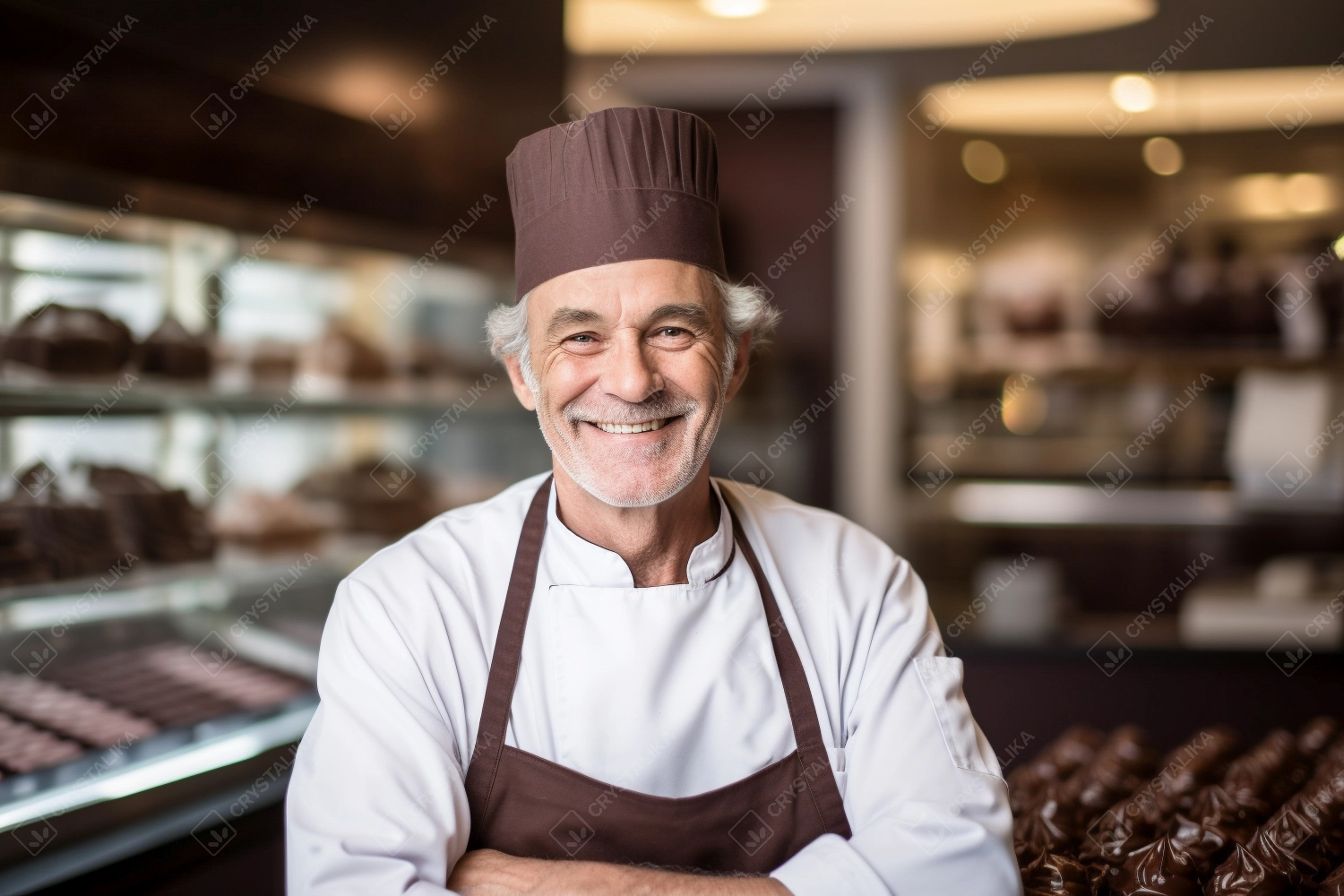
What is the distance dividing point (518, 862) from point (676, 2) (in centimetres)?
401

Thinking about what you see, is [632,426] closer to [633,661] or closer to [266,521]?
[633,661]

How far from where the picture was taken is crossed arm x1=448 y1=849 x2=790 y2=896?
1.30 metres

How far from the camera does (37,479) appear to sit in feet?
7.13

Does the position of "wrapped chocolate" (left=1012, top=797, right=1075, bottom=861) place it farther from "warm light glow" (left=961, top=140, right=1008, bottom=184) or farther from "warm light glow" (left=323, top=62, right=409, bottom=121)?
"warm light glow" (left=961, top=140, right=1008, bottom=184)

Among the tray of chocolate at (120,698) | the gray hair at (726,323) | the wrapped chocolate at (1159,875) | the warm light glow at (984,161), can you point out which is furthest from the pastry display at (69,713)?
the warm light glow at (984,161)

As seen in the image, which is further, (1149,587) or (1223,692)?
(1149,587)

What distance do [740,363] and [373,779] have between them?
0.86 metres

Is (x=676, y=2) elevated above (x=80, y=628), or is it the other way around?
(x=676, y=2)

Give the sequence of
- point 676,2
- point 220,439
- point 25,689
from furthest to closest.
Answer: point 676,2
point 220,439
point 25,689

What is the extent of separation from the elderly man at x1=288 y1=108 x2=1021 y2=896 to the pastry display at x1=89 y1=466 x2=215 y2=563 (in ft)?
3.46

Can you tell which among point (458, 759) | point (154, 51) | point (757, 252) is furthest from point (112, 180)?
point (757, 252)

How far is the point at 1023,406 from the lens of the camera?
4.35m

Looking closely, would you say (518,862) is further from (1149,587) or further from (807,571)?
(1149,587)

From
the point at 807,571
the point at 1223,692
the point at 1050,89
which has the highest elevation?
the point at 1050,89
